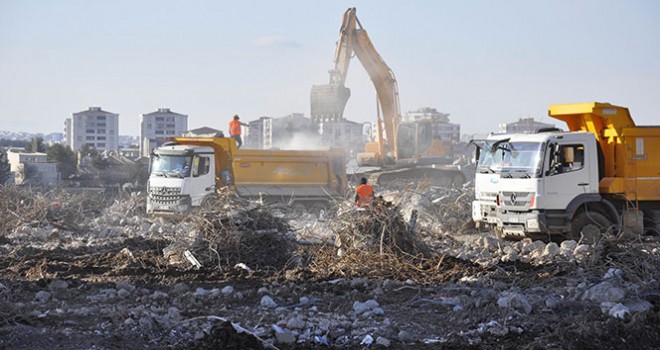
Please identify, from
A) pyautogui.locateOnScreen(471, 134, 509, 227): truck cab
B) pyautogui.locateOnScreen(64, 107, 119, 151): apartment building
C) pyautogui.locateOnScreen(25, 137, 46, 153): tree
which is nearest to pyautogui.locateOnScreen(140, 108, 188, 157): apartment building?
pyautogui.locateOnScreen(64, 107, 119, 151): apartment building

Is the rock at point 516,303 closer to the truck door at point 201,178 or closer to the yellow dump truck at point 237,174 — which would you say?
the yellow dump truck at point 237,174

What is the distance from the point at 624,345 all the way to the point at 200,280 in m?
6.06

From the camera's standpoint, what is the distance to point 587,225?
54.9 ft

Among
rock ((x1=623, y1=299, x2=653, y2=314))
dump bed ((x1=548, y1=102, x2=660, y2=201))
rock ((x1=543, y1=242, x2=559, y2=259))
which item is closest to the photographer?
rock ((x1=623, y1=299, x2=653, y2=314))

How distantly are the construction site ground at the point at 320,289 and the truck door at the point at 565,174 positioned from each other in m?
0.98

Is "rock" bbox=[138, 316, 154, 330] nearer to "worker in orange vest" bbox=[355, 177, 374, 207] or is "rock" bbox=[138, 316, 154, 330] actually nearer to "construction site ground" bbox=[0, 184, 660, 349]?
"construction site ground" bbox=[0, 184, 660, 349]

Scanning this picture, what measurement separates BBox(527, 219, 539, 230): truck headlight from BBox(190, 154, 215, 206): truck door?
958 centimetres

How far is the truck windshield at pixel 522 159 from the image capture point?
1630 cm

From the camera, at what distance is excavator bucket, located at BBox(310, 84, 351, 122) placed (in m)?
30.5

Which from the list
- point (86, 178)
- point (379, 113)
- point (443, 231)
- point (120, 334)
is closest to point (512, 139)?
point (443, 231)

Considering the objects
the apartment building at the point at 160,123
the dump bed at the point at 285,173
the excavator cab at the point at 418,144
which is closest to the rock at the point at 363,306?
the dump bed at the point at 285,173

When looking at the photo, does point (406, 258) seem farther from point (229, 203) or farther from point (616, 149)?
point (616, 149)

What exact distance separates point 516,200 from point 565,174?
3.47ft

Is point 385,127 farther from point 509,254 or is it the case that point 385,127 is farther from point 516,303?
point 516,303
